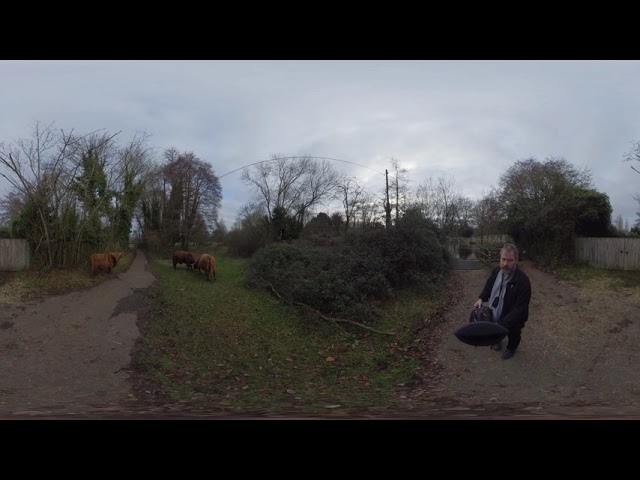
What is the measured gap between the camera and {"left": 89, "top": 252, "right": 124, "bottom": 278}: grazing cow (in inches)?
669

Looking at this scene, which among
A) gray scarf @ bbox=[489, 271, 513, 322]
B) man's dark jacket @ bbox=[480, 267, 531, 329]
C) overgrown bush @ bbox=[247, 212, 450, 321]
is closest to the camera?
man's dark jacket @ bbox=[480, 267, 531, 329]

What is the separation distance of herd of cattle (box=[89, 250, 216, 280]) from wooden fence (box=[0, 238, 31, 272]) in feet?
7.53

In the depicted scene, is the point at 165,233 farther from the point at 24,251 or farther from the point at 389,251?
the point at 389,251

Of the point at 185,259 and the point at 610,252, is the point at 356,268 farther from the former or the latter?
the point at 610,252

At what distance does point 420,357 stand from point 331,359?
208 centimetres

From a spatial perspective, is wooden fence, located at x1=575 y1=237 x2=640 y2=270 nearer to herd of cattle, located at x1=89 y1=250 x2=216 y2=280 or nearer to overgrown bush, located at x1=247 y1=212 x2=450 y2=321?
overgrown bush, located at x1=247 y1=212 x2=450 y2=321

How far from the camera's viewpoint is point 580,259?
18328 mm

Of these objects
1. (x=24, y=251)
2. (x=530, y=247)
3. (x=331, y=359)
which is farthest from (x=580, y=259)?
(x=24, y=251)

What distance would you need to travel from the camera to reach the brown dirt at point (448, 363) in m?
6.41

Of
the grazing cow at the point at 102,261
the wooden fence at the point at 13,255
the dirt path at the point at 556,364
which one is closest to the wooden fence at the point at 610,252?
the dirt path at the point at 556,364

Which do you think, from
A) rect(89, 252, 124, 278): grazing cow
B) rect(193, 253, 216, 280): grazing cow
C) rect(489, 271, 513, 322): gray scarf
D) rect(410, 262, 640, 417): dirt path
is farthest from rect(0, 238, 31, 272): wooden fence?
rect(489, 271, 513, 322): gray scarf

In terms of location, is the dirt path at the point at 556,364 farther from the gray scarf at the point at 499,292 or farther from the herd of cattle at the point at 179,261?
the herd of cattle at the point at 179,261

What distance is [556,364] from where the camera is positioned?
9.40m

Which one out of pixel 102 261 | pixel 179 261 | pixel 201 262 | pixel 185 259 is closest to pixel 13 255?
pixel 102 261
